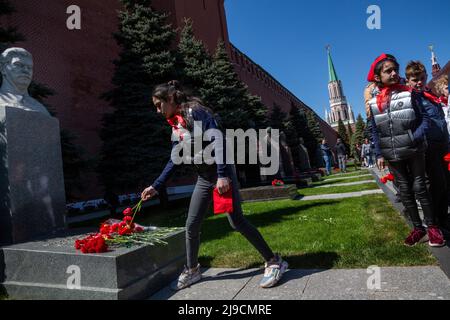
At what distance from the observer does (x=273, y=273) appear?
2.79m

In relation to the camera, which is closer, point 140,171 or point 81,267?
point 81,267

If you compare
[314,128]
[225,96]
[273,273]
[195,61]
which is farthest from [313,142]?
[273,273]

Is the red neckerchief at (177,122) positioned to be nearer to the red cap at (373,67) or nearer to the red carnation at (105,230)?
the red carnation at (105,230)

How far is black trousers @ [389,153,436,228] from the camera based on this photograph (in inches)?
131

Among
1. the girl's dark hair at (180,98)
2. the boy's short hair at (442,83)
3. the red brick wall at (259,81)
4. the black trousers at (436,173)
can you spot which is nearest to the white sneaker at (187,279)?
the girl's dark hair at (180,98)

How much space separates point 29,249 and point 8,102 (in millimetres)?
1935

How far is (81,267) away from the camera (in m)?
2.59

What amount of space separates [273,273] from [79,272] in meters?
1.59

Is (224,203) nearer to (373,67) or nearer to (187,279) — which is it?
(187,279)

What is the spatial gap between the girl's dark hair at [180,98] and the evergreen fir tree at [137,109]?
8.03 metres

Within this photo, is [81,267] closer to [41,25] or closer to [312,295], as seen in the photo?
[312,295]

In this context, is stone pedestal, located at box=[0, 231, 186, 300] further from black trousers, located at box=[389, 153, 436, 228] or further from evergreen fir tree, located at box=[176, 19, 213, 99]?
evergreen fir tree, located at box=[176, 19, 213, 99]
